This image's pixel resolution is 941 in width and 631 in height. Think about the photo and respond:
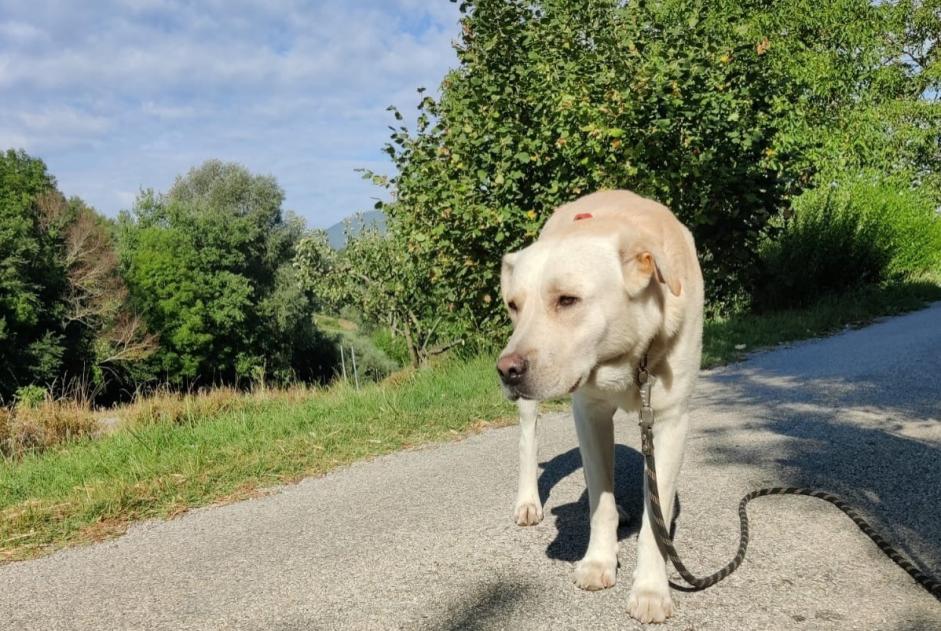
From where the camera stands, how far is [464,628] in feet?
9.04

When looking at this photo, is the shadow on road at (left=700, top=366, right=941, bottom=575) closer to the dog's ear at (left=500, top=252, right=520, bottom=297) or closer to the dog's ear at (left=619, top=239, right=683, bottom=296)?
the dog's ear at (left=619, top=239, right=683, bottom=296)

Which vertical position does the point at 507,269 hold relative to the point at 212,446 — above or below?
above

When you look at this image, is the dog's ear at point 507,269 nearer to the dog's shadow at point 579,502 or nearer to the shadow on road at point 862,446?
the dog's shadow at point 579,502

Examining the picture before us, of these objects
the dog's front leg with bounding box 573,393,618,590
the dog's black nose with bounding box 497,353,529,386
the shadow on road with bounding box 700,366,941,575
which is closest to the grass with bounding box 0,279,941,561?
the shadow on road with bounding box 700,366,941,575

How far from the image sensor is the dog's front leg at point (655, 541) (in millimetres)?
2746

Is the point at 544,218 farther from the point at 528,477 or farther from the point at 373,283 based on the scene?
the point at 373,283

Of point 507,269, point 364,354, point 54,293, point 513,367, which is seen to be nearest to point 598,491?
point 513,367

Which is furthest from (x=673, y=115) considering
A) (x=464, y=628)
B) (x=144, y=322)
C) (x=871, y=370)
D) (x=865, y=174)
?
(x=144, y=322)

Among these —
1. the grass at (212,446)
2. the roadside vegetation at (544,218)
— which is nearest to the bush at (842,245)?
the roadside vegetation at (544,218)

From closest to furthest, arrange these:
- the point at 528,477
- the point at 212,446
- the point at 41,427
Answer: the point at 528,477 → the point at 212,446 → the point at 41,427

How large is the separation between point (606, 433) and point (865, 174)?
21.6m

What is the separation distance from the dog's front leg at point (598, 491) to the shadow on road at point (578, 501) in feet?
0.94

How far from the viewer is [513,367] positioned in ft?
8.29

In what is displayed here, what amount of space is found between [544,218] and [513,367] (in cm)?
758
